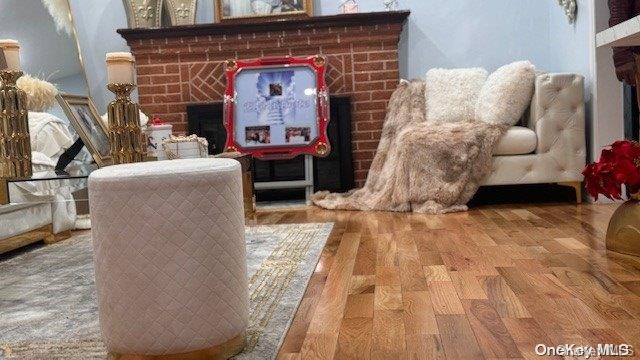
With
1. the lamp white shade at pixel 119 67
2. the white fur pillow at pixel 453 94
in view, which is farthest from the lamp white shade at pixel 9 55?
the white fur pillow at pixel 453 94

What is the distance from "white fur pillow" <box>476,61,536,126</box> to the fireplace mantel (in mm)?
980

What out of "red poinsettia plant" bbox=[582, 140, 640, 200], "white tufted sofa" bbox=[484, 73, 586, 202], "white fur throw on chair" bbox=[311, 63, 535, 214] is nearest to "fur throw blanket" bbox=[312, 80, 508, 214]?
"white fur throw on chair" bbox=[311, 63, 535, 214]

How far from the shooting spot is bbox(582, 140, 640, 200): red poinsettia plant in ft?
8.46

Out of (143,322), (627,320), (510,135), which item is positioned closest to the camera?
(143,322)

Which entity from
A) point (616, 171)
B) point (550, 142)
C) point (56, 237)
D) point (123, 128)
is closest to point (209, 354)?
point (123, 128)

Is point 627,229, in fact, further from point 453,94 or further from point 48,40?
point 48,40

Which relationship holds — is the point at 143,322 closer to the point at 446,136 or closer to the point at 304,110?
the point at 446,136

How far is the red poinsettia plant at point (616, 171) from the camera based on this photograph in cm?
258

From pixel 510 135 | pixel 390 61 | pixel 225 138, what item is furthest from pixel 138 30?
pixel 510 135

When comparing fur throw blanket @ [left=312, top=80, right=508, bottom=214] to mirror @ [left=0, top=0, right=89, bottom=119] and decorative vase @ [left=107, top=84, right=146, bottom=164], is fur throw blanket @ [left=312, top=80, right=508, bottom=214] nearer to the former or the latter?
decorative vase @ [left=107, top=84, right=146, bottom=164]

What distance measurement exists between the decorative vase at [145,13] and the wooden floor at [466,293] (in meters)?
2.60

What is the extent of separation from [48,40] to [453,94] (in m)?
2.75

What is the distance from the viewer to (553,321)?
1785 mm

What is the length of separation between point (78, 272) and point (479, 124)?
8.43 feet
